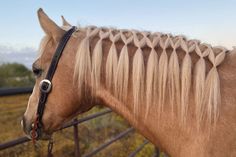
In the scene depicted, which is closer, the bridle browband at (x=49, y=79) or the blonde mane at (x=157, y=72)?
the blonde mane at (x=157, y=72)

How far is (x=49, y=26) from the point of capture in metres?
1.94

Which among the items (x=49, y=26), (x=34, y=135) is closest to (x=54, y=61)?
(x=49, y=26)

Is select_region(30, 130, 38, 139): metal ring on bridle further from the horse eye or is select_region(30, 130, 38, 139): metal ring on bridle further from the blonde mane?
the blonde mane

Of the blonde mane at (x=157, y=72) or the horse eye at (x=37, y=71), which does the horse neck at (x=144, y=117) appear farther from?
the horse eye at (x=37, y=71)

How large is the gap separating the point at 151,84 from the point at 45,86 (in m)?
0.67

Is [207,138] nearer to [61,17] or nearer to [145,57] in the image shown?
[145,57]

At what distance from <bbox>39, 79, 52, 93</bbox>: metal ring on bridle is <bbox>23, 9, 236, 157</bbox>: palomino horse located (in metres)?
0.03

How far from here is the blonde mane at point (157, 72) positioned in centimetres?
164

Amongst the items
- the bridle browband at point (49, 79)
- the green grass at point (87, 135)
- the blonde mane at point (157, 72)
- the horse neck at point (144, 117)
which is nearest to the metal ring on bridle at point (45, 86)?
the bridle browband at point (49, 79)

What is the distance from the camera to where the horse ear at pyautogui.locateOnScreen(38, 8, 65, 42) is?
1.93m

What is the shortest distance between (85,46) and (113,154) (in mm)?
18214

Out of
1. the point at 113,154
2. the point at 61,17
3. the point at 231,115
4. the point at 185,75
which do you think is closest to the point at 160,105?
the point at 185,75

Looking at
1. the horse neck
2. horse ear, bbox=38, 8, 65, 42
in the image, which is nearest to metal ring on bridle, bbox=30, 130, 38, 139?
the horse neck

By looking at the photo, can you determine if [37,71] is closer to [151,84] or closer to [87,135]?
[151,84]
